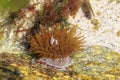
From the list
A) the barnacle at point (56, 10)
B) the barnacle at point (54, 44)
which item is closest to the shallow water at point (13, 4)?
the barnacle at point (56, 10)

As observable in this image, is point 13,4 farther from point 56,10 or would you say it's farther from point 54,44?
point 54,44

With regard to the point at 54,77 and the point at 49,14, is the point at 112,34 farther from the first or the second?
the point at 54,77

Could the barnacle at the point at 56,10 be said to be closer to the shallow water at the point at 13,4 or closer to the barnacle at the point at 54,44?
the shallow water at the point at 13,4

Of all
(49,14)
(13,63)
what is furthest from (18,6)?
(13,63)

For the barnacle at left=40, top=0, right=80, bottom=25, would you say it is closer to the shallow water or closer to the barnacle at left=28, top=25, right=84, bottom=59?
the shallow water

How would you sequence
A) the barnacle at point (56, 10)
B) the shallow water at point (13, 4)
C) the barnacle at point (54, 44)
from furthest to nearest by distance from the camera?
the barnacle at point (56, 10)
the shallow water at point (13, 4)
the barnacle at point (54, 44)

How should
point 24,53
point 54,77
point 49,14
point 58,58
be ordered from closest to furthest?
point 54,77, point 58,58, point 24,53, point 49,14
